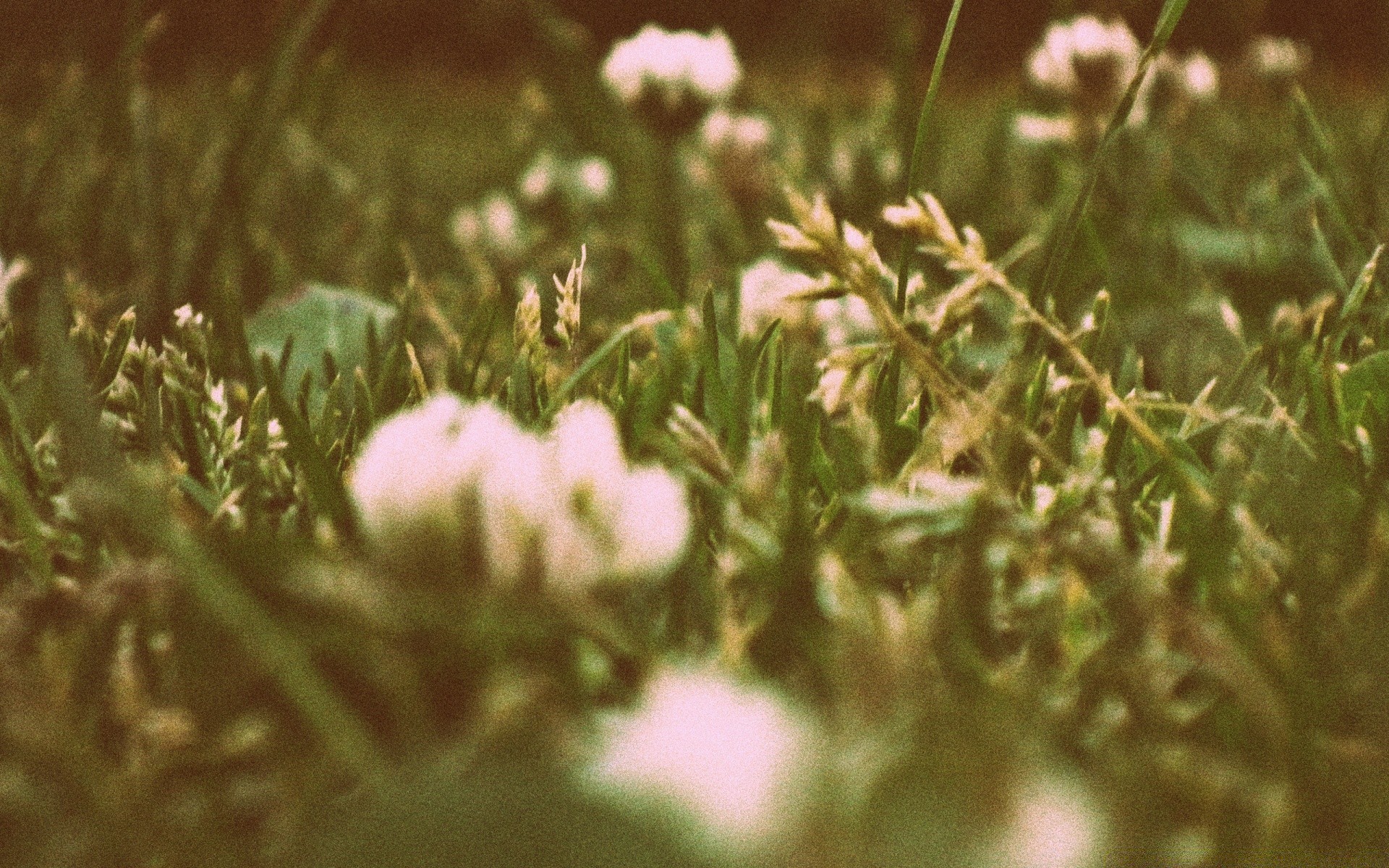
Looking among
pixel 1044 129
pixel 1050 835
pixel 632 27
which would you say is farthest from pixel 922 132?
pixel 632 27

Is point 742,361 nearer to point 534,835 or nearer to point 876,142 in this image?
point 534,835

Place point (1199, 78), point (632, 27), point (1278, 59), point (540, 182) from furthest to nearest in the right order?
point (632, 27), point (1278, 59), point (1199, 78), point (540, 182)

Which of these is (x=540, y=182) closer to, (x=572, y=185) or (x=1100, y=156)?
(x=572, y=185)

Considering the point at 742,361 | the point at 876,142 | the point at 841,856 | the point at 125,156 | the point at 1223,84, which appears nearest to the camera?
the point at 841,856

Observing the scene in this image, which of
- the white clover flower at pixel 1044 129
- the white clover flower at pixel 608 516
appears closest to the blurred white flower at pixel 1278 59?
the white clover flower at pixel 1044 129

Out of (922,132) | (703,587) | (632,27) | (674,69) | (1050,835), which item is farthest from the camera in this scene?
(632,27)

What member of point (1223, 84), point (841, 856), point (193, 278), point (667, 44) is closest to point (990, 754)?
point (841, 856)

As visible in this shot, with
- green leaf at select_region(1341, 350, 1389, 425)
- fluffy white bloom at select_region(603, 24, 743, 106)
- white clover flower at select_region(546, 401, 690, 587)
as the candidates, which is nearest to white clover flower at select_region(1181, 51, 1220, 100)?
fluffy white bloom at select_region(603, 24, 743, 106)
